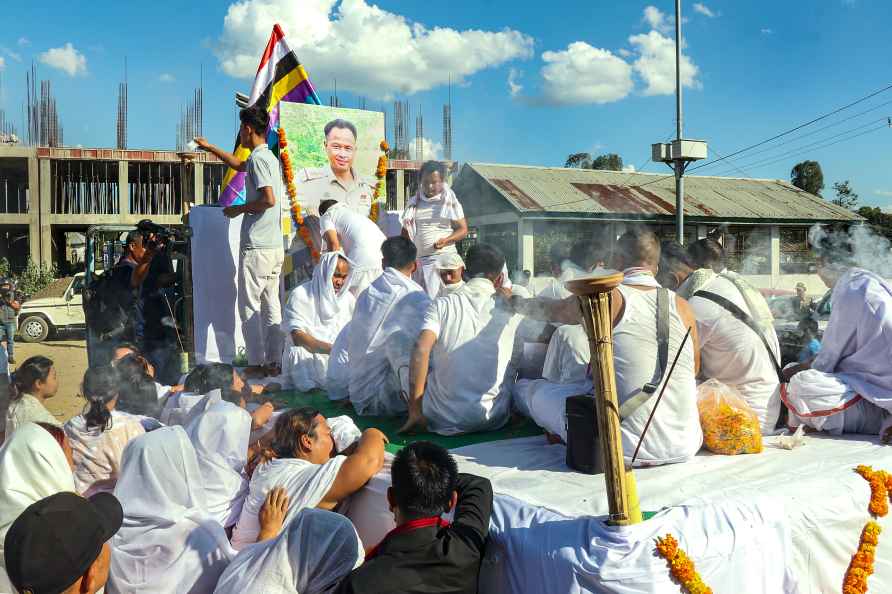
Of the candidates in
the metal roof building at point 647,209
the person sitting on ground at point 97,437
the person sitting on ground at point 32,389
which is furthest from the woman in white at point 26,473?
Answer: the metal roof building at point 647,209

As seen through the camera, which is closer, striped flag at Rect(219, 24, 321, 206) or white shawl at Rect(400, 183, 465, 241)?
white shawl at Rect(400, 183, 465, 241)

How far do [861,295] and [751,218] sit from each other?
15.6 meters

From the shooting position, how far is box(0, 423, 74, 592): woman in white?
2.23 meters

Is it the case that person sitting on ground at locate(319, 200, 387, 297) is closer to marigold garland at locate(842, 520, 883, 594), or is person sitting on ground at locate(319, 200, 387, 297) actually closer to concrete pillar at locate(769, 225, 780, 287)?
marigold garland at locate(842, 520, 883, 594)

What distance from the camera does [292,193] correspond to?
21.5 feet

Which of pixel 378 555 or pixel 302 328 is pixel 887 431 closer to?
pixel 378 555

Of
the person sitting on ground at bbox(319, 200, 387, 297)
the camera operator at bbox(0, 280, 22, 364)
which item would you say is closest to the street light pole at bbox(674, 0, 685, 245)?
the person sitting on ground at bbox(319, 200, 387, 297)

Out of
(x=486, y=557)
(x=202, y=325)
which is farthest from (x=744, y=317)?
(x=202, y=325)

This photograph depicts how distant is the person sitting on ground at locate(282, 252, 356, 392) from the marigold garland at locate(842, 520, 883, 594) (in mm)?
3169

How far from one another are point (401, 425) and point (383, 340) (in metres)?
0.62

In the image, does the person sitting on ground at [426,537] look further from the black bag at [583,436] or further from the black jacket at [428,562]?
the black bag at [583,436]

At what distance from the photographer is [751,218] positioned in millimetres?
17562

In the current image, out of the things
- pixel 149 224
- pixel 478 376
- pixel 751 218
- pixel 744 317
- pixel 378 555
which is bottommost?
pixel 378 555

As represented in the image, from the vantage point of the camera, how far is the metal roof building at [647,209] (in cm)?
1488
